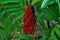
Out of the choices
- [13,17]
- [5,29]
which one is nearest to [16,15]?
[13,17]

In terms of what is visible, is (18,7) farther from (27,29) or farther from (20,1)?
(27,29)

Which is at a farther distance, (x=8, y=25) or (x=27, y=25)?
(x=8, y=25)

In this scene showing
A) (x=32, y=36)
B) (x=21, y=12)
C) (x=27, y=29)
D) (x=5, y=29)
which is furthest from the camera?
(x=5, y=29)

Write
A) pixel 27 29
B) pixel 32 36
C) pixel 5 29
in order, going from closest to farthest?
pixel 27 29 → pixel 32 36 → pixel 5 29

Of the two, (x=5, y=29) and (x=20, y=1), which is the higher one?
(x=20, y=1)

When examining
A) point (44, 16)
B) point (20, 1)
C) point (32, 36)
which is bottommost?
point (32, 36)

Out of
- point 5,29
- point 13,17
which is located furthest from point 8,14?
point 5,29

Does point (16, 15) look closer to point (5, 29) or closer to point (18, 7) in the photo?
point (18, 7)
